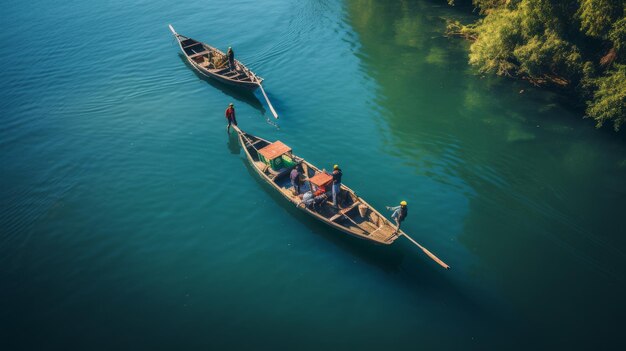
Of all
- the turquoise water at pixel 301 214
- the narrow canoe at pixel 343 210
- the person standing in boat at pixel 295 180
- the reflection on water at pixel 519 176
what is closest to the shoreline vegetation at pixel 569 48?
the reflection on water at pixel 519 176

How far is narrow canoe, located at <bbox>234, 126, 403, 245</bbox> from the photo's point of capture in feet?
57.6

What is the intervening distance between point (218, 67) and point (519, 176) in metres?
26.9

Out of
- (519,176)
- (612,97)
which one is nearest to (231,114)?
(519,176)

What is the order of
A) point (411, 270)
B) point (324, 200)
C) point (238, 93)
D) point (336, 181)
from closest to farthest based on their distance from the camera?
point (411, 270)
point (336, 181)
point (324, 200)
point (238, 93)

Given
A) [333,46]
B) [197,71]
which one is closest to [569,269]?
[333,46]

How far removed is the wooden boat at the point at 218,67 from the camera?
96.4 ft

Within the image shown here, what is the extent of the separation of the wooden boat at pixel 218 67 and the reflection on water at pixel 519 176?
11640mm

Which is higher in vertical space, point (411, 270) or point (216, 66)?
point (216, 66)

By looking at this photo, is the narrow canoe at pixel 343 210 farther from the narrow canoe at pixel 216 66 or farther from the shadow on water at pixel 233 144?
the narrow canoe at pixel 216 66

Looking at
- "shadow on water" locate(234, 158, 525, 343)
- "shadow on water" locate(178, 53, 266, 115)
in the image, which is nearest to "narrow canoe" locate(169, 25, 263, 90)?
"shadow on water" locate(178, 53, 266, 115)

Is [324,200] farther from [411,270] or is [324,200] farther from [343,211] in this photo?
[411,270]

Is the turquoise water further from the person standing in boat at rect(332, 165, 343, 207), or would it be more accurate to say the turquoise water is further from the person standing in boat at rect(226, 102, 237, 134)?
the person standing in boat at rect(332, 165, 343, 207)

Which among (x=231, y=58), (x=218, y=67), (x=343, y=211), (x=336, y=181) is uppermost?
(x=231, y=58)

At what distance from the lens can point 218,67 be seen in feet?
105
